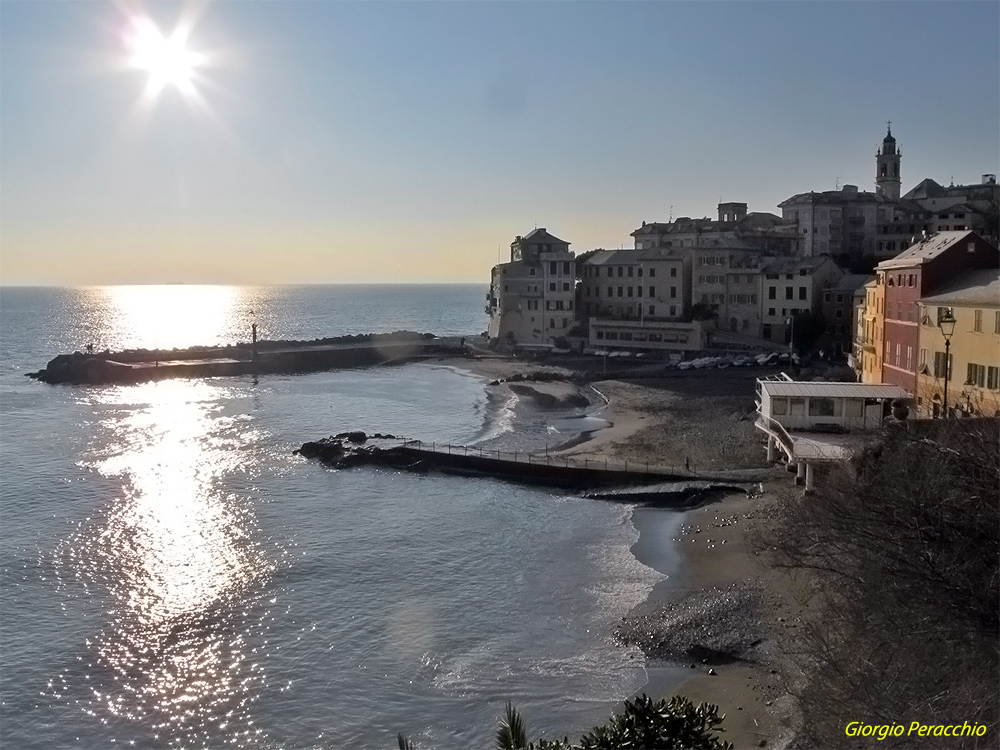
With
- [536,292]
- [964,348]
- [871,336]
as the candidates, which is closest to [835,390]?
[964,348]

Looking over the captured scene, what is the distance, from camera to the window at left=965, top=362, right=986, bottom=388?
2677 cm

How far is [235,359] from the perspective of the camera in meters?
81.6

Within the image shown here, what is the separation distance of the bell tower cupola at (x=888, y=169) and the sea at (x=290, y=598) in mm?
59194

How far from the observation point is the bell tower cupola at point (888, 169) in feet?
289

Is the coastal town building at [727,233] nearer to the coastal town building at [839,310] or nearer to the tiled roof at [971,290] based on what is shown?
the coastal town building at [839,310]

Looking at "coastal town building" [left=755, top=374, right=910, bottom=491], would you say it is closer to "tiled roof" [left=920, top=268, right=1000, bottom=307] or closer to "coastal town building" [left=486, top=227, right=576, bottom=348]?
"tiled roof" [left=920, top=268, right=1000, bottom=307]

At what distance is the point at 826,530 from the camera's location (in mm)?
17625

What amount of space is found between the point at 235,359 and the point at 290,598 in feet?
204

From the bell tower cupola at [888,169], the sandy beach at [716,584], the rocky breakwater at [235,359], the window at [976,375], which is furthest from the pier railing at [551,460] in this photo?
the bell tower cupola at [888,169]

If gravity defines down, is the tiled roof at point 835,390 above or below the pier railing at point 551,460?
above

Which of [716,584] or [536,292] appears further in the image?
[536,292]

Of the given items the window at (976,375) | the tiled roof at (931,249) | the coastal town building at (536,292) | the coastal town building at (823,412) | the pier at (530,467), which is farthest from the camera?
the coastal town building at (536,292)

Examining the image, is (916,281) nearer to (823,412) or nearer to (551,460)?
(823,412)

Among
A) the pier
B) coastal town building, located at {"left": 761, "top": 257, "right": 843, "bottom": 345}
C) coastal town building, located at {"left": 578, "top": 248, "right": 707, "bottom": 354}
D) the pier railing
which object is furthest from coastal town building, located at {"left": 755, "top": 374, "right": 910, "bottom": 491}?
coastal town building, located at {"left": 578, "top": 248, "right": 707, "bottom": 354}
